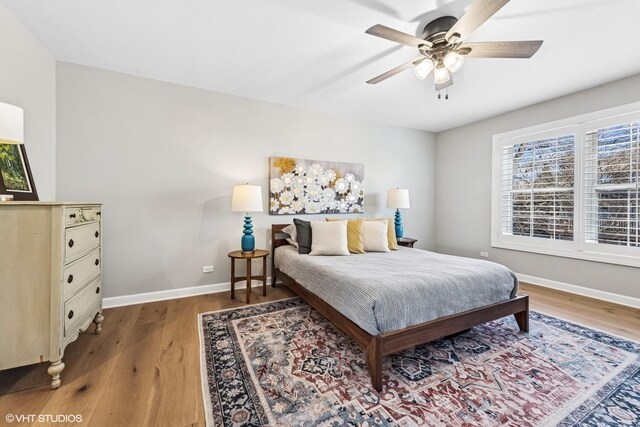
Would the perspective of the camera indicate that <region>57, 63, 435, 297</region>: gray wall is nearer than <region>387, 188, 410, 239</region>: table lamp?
Yes

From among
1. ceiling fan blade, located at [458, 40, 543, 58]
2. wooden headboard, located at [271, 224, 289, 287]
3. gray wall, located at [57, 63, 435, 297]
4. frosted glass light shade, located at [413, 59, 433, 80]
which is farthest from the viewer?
wooden headboard, located at [271, 224, 289, 287]

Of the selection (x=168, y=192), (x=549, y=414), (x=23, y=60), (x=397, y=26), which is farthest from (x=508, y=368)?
(x=23, y=60)

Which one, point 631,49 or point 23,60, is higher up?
point 631,49

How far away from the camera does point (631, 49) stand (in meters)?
2.32

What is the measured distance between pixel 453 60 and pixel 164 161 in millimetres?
3084

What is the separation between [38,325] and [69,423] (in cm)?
61

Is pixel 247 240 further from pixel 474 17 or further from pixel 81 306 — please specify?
pixel 474 17

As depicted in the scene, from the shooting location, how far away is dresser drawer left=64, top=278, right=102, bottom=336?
1.64m

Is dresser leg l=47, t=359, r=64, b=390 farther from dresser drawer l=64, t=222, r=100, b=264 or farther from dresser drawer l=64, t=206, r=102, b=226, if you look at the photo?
dresser drawer l=64, t=206, r=102, b=226

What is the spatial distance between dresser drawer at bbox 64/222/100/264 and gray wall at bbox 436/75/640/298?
16.7 feet

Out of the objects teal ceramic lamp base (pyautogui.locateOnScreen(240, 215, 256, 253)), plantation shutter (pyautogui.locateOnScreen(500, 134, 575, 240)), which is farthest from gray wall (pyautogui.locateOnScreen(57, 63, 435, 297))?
plantation shutter (pyautogui.locateOnScreen(500, 134, 575, 240))

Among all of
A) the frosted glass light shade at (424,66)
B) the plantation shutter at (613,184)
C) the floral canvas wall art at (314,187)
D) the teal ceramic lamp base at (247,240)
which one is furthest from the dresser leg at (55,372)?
the plantation shutter at (613,184)

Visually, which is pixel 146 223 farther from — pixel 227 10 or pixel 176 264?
pixel 227 10

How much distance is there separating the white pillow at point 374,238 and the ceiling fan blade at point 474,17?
210 cm
